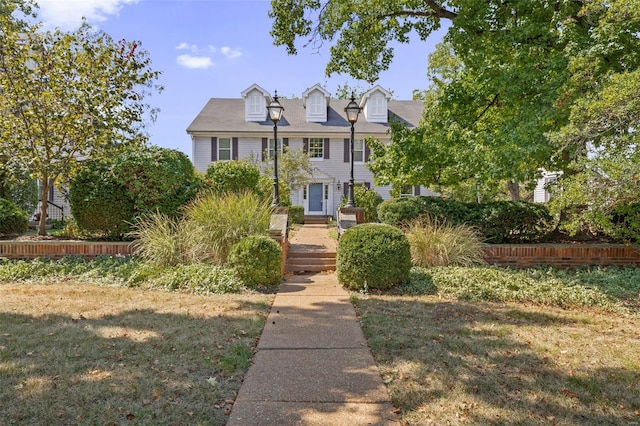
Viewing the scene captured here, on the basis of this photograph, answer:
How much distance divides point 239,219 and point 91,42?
583 cm

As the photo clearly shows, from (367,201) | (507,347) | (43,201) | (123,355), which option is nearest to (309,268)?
(507,347)

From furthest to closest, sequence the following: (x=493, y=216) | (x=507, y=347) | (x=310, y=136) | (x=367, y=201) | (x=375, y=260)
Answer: (x=310, y=136), (x=367, y=201), (x=493, y=216), (x=375, y=260), (x=507, y=347)

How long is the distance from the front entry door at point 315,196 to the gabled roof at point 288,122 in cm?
285

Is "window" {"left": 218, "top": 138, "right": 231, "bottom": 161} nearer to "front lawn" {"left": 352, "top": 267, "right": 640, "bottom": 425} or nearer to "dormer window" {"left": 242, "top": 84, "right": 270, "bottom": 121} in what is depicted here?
"dormer window" {"left": 242, "top": 84, "right": 270, "bottom": 121}

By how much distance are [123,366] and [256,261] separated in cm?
327

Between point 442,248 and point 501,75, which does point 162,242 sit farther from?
point 501,75

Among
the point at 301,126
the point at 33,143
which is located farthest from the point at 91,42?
the point at 301,126

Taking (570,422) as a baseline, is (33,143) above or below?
above

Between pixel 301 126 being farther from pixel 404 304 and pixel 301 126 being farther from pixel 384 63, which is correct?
pixel 404 304

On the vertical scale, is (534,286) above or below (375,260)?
below

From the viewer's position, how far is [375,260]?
21.5 feet

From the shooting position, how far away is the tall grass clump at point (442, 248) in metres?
7.82

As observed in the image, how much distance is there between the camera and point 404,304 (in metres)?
5.77

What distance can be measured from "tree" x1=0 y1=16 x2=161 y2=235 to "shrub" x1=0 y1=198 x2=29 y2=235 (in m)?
0.83
